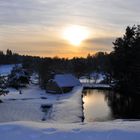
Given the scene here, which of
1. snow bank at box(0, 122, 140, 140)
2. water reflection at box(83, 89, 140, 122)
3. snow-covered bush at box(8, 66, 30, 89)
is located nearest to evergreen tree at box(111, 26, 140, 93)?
water reflection at box(83, 89, 140, 122)

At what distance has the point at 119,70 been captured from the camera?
5900cm

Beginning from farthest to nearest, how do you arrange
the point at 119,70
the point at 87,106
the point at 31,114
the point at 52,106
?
the point at 119,70 → the point at 87,106 → the point at 52,106 → the point at 31,114

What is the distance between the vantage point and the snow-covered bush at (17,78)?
7650 centimetres

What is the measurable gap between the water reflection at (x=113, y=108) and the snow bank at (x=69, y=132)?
2406cm

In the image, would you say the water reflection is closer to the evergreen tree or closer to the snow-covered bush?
the evergreen tree

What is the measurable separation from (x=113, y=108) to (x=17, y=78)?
32198 millimetres

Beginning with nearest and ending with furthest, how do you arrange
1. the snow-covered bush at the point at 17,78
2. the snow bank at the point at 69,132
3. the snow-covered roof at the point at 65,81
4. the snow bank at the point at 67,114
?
the snow bank at the point at 69,132 < the snow bank at the point at 67,114 < the snow-covered roof at the point at 65,81 < the snow-covered bush at the point at 17,78

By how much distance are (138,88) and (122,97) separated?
832 cm

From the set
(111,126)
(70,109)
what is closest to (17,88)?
(70,109)

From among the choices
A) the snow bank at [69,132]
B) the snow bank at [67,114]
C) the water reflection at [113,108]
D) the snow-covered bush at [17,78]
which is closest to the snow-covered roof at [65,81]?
the snow-covered bush at [17,78]

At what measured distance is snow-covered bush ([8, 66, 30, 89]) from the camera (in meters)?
76.5

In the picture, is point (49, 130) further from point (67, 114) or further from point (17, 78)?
point (17, 78)

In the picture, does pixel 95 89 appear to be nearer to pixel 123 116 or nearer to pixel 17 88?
pixel 17 88

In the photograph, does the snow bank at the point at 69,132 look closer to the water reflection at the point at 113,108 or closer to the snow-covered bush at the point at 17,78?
the water reflection at the point at 113,108
